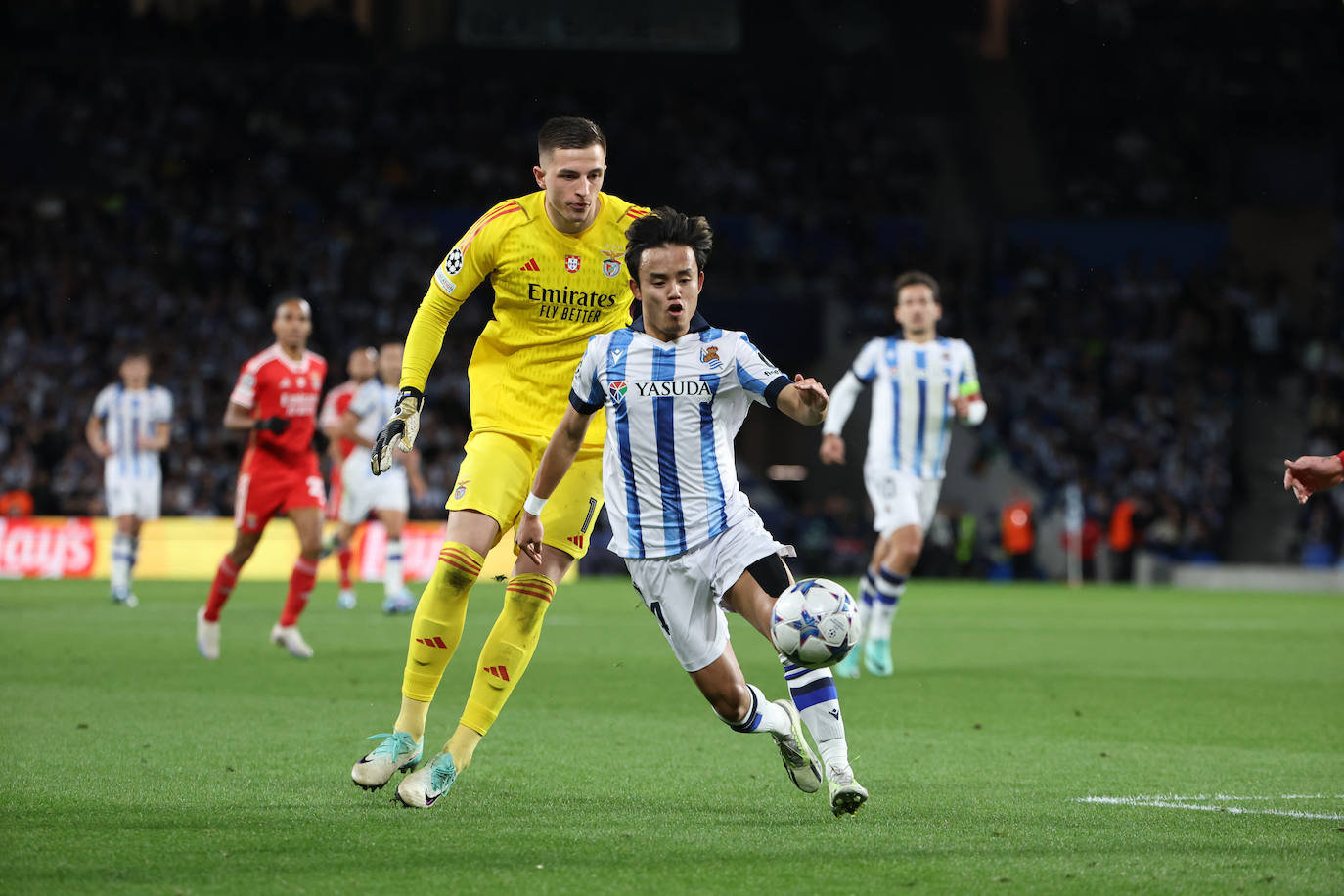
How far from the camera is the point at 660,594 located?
577 centimetres

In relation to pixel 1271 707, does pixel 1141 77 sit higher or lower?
higher

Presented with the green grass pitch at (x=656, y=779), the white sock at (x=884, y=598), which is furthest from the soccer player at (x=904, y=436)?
the green grass pitch at (x=656, y=779)

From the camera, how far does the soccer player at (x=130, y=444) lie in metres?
18.4

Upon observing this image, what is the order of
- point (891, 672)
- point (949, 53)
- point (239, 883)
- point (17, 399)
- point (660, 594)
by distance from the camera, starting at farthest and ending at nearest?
point (949, 53) < point (17, 399) < point (891, 672) < point (660, 594) < point (239, 883)

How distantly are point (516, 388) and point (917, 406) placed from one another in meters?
5.57

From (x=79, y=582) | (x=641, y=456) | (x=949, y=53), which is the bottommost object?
(x=79, y=582)

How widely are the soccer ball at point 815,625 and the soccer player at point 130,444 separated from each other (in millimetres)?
14193

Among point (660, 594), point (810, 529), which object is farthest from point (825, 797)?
point (810, 529)

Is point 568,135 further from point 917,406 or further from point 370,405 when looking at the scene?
point 370,405

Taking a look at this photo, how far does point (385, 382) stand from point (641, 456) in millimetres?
11374

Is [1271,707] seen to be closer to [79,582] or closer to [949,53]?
[79,582]

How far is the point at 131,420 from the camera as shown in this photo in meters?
18.8

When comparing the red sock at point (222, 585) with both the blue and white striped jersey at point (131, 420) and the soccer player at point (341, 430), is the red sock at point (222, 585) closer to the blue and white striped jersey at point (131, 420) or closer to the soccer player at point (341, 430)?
the soccer player at point (341, 430)

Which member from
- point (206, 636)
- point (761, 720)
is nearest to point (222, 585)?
point (206, 636)
